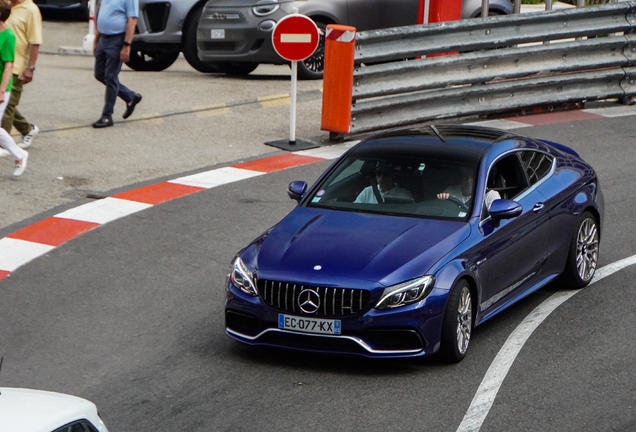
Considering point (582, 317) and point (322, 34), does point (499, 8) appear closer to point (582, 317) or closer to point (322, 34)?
point (322, 34)

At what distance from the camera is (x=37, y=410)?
3672 millimetres

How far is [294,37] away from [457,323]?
7.35 m

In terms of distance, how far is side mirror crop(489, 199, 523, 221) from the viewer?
7086mm

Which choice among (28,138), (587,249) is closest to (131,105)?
(28,138)

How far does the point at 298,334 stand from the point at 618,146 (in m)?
8.36

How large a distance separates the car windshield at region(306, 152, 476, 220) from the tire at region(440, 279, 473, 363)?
0.69 metres

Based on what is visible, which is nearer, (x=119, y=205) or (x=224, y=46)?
(x=119, y=205)

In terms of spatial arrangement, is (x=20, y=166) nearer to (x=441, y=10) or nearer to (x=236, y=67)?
(x=441, y=10)

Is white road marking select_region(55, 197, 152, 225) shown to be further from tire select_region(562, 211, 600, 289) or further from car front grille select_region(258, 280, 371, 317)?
tire select_region(562, 211, 600, 289)

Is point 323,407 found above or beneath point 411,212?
beneath

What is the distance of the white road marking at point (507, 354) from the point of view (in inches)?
231

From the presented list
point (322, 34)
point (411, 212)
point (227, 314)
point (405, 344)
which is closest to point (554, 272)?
point (411, 212)

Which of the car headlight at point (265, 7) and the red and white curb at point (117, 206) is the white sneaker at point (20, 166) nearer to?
the red and white curb at point (117, 206)

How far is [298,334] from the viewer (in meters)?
6.46
